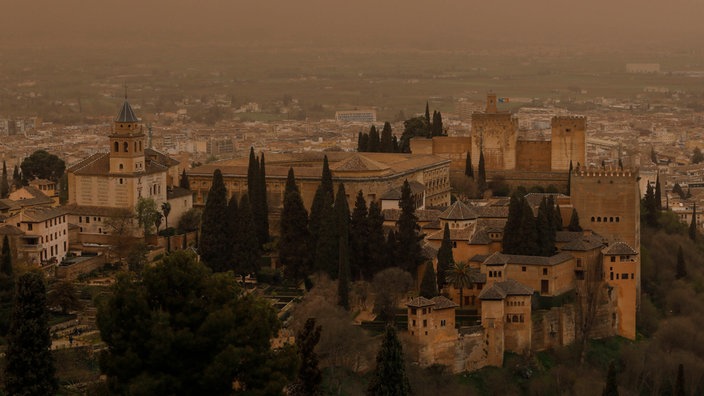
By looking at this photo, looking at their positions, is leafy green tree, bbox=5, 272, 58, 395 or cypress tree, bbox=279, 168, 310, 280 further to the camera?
cypress tree, bbox=279, 168, 310, 280

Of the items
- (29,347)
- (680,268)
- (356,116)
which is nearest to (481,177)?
(680,268)

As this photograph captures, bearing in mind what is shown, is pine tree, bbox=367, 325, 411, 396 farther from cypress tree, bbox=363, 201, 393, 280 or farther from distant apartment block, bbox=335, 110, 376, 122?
distant apartment block, bbox=335, 110, 376, 122

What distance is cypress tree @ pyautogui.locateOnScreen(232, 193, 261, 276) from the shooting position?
1329 inches

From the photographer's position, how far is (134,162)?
A: 38.0m

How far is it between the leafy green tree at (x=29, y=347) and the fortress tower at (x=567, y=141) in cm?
2932

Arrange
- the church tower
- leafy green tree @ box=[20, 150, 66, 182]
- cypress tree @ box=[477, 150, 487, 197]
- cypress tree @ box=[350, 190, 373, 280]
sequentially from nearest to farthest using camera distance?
cypress tree @ box=[350, 190, 373, 280], the church tower, leafy green tree @ box=[20, 150, 66, 182], cypress tree @ box=[477, 150, 487, 197]

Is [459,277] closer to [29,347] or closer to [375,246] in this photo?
[375,246]

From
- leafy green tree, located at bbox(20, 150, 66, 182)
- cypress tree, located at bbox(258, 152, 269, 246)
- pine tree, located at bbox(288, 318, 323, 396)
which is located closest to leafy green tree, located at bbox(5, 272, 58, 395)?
pine tree, located at bbox(288, 318, 323, 396)

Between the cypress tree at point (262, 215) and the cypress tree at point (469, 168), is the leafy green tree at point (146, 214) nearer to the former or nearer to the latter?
the cypress tree at point (262, 215)

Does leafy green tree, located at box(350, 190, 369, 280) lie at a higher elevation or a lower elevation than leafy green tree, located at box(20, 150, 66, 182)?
lower

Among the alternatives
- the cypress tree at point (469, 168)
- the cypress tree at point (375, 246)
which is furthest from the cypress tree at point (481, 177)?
the cypress tree at point (375, 246)

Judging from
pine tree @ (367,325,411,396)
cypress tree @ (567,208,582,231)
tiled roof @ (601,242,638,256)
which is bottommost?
pine tree @ (367,325,411,396)

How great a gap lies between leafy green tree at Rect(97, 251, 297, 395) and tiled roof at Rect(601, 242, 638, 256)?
48.7ft

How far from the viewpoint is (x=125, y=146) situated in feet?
125
